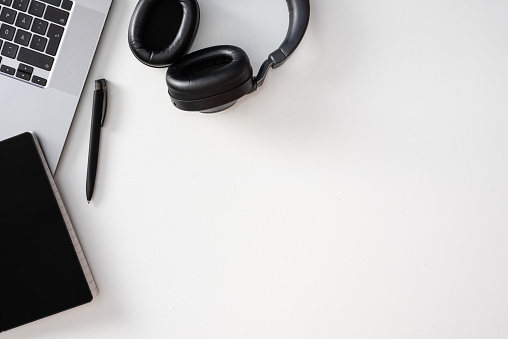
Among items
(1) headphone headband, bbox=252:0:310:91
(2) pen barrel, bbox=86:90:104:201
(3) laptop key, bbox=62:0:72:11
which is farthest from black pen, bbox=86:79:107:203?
(1) headphone headband, bbox=252:0:310:91

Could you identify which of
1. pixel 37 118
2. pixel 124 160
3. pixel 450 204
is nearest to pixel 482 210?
pixel 450 204

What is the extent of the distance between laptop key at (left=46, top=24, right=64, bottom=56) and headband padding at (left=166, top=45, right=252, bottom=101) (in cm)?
17

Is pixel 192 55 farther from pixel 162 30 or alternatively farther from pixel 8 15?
pixel 8 15

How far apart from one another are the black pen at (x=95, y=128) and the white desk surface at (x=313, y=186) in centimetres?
1

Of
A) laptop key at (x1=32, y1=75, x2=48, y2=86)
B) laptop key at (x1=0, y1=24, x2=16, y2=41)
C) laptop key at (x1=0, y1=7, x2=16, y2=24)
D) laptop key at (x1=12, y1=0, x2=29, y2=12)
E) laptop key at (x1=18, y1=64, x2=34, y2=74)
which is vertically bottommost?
laptop key at (x1=32, y1=75, x2=48, y2=86)

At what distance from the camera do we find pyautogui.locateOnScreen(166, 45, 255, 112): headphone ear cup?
0.65m

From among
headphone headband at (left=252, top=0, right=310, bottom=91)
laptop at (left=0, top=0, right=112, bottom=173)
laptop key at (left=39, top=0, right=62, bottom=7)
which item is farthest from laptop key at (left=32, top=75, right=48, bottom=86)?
headphone headband at (left=252, top=0, right=310, bottom=91)

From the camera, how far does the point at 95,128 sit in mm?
737

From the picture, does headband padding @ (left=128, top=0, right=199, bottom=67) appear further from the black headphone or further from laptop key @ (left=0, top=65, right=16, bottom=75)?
laptop key @ (left=0, top=65, right=16, bottom=75)

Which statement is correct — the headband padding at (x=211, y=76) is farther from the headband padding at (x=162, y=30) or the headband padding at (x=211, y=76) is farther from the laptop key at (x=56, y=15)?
the laptop key at (x=56, y=15)

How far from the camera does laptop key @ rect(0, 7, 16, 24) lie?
704 millimetres

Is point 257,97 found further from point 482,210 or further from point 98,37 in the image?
point 482,210

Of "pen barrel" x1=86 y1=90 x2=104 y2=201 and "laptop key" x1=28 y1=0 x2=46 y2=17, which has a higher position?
"laptop key" x1=28 y1=0 x2=46 y2=17

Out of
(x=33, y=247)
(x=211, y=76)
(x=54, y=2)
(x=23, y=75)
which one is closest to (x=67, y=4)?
(x=54, y=2)
